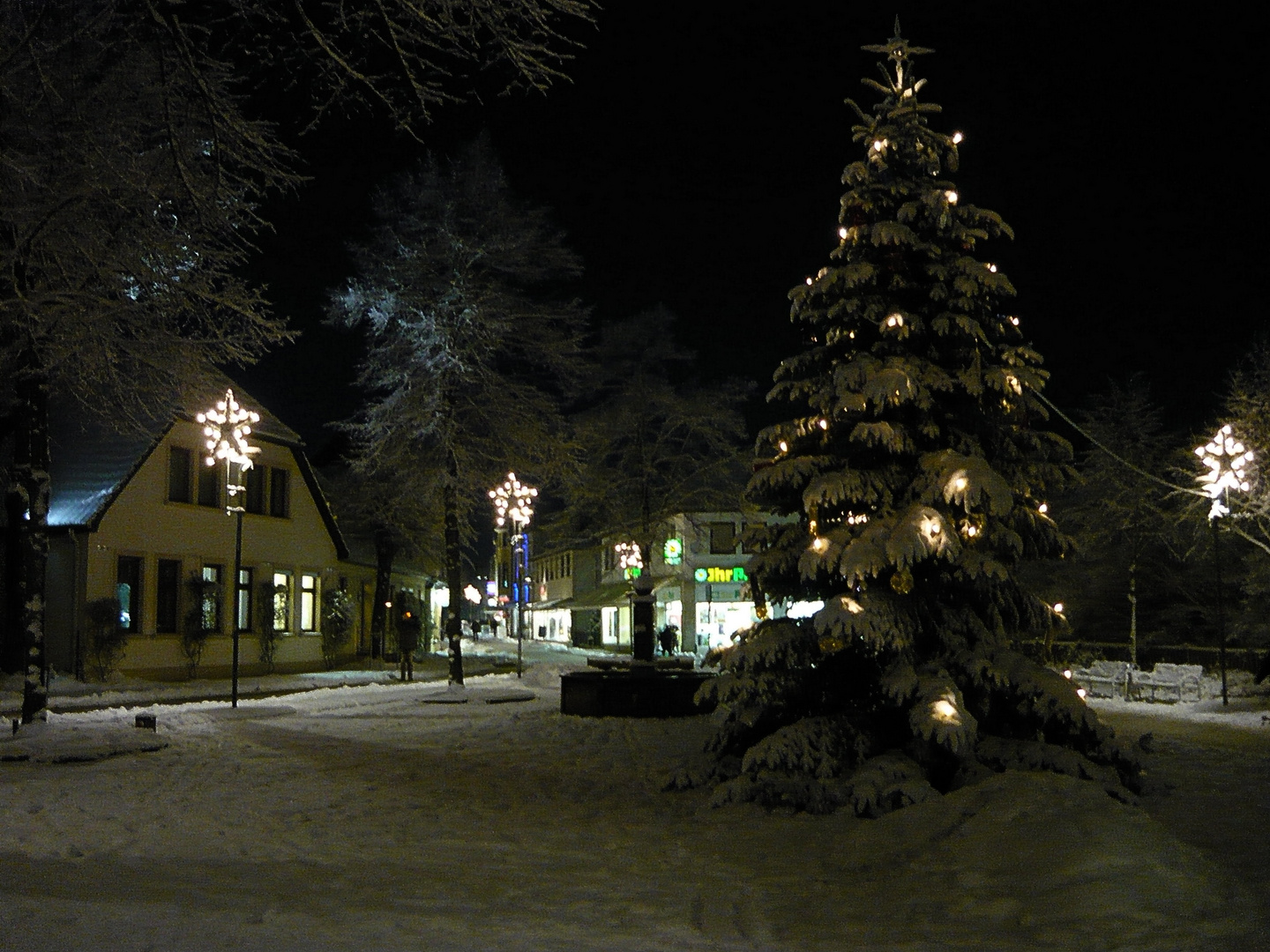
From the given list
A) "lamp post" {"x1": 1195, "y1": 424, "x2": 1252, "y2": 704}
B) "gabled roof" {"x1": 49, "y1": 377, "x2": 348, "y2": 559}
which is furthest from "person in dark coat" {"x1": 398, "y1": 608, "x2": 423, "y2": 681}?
"lamp post" {"x1": 1195, "y1": 424, "x2": 1252, "y2": 704}

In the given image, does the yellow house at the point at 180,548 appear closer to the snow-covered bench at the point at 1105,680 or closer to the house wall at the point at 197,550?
the house wall at the point at 197,550

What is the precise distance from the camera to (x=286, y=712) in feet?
66.4

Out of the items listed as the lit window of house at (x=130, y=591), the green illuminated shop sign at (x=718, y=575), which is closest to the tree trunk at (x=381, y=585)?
the lit window of house at (x=130, y=591)

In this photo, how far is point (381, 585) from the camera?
42594 mm

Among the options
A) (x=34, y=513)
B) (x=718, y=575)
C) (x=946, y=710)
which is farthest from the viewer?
(x=718, y=575)

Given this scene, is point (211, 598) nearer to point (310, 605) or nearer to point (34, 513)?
point (310, 605)

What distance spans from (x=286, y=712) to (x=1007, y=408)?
1420 centimetres

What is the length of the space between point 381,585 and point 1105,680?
86.9 feet

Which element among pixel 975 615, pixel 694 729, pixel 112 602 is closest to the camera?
pixel 975 615

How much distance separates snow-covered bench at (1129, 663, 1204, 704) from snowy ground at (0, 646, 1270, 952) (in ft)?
39.0

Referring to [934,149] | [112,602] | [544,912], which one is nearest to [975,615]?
[934,149]

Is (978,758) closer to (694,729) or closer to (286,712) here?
(694,729)

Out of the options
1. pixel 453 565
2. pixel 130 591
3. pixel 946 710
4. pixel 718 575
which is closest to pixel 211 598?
pixel 130 591

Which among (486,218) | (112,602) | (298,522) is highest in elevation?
(486,218)
